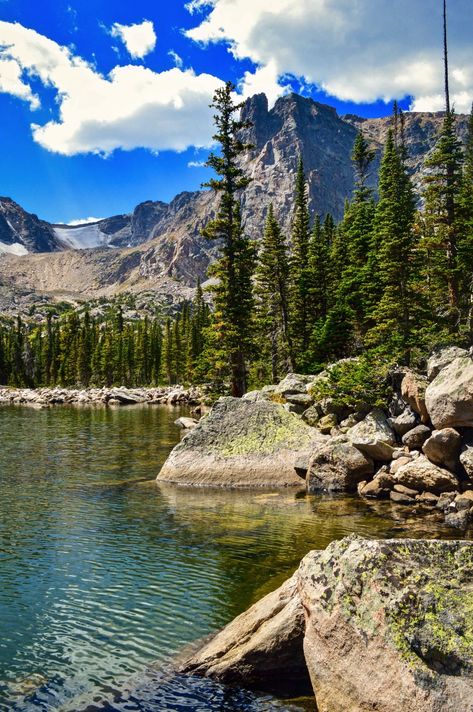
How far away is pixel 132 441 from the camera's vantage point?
42.1 meters

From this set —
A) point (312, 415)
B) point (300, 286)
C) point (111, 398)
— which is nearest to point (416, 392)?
point (312, 415)

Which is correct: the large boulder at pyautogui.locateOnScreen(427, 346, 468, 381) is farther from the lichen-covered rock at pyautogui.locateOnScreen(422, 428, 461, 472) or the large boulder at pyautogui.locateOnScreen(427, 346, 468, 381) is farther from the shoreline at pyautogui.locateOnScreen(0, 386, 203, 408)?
the shoreline at pyautogui.locateOnScreen(0, 386, 203, 408)

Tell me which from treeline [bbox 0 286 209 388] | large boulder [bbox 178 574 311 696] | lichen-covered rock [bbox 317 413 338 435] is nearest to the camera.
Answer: large boulder [bbox 178 574 311 696]

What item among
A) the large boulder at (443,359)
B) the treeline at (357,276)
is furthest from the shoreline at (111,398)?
the large boulder at (443,359)

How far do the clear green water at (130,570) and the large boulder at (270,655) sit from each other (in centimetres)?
31

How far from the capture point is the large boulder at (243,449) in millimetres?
25594

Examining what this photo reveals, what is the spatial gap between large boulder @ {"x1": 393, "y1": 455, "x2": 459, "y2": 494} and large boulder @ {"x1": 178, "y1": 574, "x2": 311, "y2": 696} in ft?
44.7

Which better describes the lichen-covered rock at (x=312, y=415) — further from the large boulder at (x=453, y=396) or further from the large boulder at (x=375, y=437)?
the large boulder at (x=453, y=396)

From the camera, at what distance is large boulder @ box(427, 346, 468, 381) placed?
2429cm

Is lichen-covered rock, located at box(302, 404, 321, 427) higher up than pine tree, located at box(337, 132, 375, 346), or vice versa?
pine tree, located at box(337, 132, 375, 346)

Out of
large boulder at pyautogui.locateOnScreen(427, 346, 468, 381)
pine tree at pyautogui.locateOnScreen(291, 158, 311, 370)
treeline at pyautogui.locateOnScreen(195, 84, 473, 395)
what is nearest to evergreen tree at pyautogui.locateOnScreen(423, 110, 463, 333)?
treeline at pyautogui.locateOnScreen(195, 84, 473, 395)

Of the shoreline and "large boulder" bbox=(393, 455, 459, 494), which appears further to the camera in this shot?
the shoreline

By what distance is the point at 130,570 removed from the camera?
14.9m

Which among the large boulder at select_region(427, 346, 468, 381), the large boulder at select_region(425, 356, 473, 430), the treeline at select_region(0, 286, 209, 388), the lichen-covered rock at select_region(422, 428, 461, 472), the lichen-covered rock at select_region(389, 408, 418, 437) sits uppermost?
the treeline at select_region(0, 286, 209, 388)
